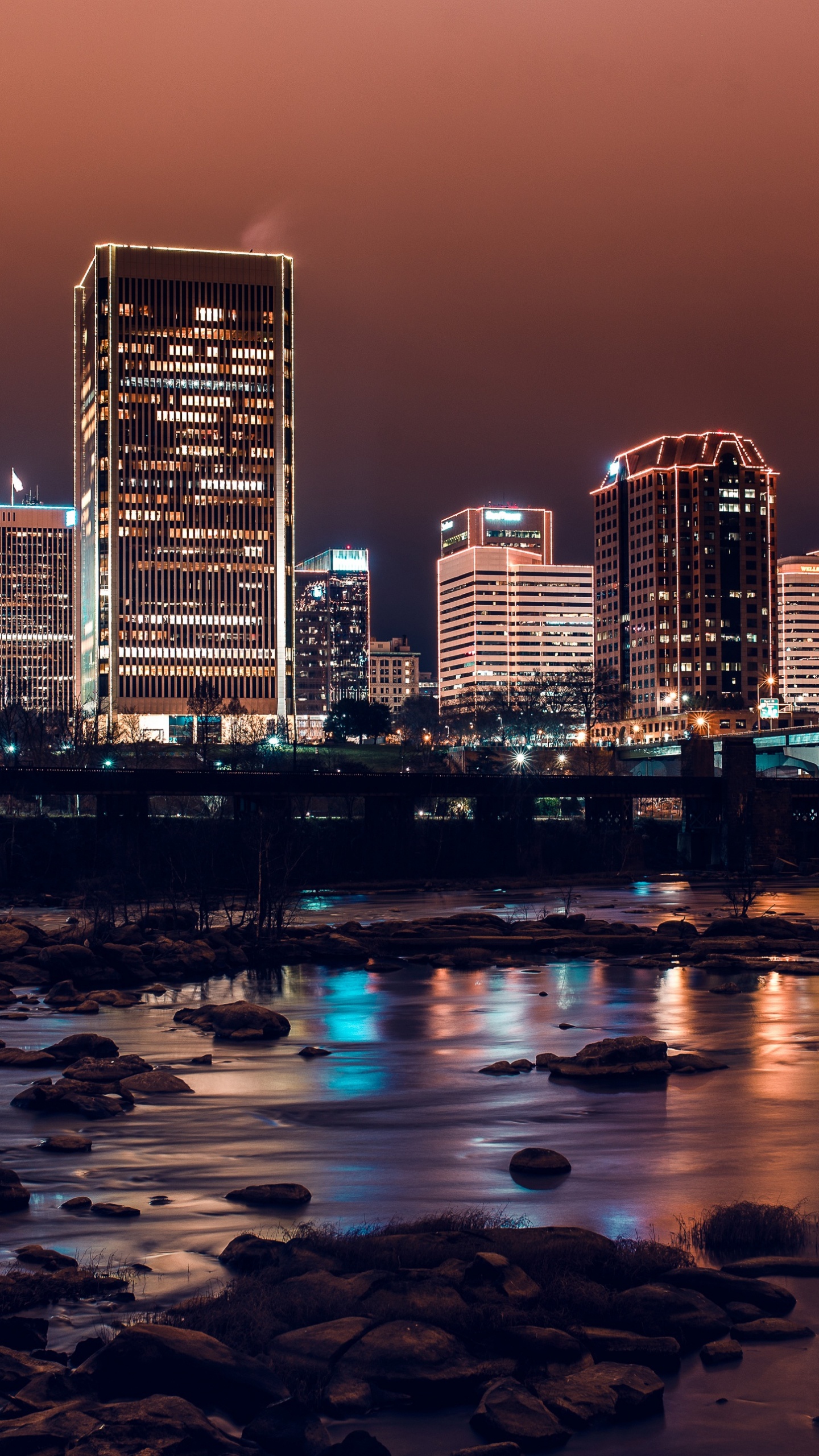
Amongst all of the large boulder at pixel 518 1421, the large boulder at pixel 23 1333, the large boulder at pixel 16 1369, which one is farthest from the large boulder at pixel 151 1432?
the large boulder at pixel 518 1421

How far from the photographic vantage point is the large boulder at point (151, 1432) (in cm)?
1378

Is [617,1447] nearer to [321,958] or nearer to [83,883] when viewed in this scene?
[321,958]

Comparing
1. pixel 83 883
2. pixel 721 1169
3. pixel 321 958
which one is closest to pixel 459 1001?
pixel 321 958

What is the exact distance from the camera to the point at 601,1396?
1546 cm

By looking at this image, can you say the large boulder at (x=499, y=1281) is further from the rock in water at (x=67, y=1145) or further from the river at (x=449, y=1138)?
the rock in water at (x=67, y=1145)

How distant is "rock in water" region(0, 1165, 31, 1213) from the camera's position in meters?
22.8

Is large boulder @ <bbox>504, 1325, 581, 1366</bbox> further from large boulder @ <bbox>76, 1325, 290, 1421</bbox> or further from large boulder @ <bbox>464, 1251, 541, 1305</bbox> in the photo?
large boulder @ <bbox>76, 1325, 290, 1421</bbox>

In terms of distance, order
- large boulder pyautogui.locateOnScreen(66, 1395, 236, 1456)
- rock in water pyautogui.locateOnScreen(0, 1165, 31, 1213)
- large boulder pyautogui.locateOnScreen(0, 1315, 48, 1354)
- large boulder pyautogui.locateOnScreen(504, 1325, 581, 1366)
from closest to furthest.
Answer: large boulder pyautogui.locateOnScreen(66, 1395, 236, 1456) → large boulder pyautogui.locateOnScreen(504, 1325, 581, 1366) → large boulder pyautogui.locateOnScreen(0, 1315, 48, 1354) → rock in water pyautogui.locateOnScreen(0, 1165, 31, 1213)

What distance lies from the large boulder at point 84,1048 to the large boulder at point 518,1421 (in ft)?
77.9

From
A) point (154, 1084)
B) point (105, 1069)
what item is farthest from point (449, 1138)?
point (105, 1069)

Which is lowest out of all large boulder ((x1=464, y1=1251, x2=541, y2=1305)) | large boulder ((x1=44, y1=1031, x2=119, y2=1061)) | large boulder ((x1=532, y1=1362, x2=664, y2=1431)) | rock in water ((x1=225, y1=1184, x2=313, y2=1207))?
large boulder ((x1=44, y1=1031, x2=119, y2=1061))

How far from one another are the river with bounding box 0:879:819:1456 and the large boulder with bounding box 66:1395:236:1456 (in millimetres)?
1705

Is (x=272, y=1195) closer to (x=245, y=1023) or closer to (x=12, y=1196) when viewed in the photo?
(x=12, y=1196)

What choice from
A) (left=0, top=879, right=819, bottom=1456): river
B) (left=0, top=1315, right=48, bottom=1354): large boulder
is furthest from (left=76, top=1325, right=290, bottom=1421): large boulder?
(left=0, top=1315, right=48, bottom=1354): large boulder
